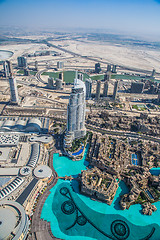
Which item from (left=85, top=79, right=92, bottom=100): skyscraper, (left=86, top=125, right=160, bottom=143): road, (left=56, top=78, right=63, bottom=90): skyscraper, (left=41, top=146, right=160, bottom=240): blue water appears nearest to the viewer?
→ (left=41, top=146, right=160, bottom=240): blue water

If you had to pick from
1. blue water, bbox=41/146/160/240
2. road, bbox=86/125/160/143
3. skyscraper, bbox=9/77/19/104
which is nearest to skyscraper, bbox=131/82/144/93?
road, bbox=86/125/160/143

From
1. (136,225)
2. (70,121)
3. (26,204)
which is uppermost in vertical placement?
(70,121)

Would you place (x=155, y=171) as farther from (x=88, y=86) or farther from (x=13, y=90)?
(x=13, y=90)

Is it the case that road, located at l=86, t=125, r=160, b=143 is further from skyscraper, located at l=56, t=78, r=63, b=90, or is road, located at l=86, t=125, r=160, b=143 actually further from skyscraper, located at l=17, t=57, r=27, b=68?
skyscraper, located at l=17, t=57, r=27, b=68

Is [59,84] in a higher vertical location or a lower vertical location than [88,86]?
lower

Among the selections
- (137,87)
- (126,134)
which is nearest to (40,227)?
(126,134)

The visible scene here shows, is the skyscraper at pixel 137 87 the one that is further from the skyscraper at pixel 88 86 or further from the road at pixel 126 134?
the road at pixel 126 134

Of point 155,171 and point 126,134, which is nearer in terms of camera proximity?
point 155,171

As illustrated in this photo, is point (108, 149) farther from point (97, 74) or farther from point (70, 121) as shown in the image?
point (97, 74)

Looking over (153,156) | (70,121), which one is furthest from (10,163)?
(153,156)
